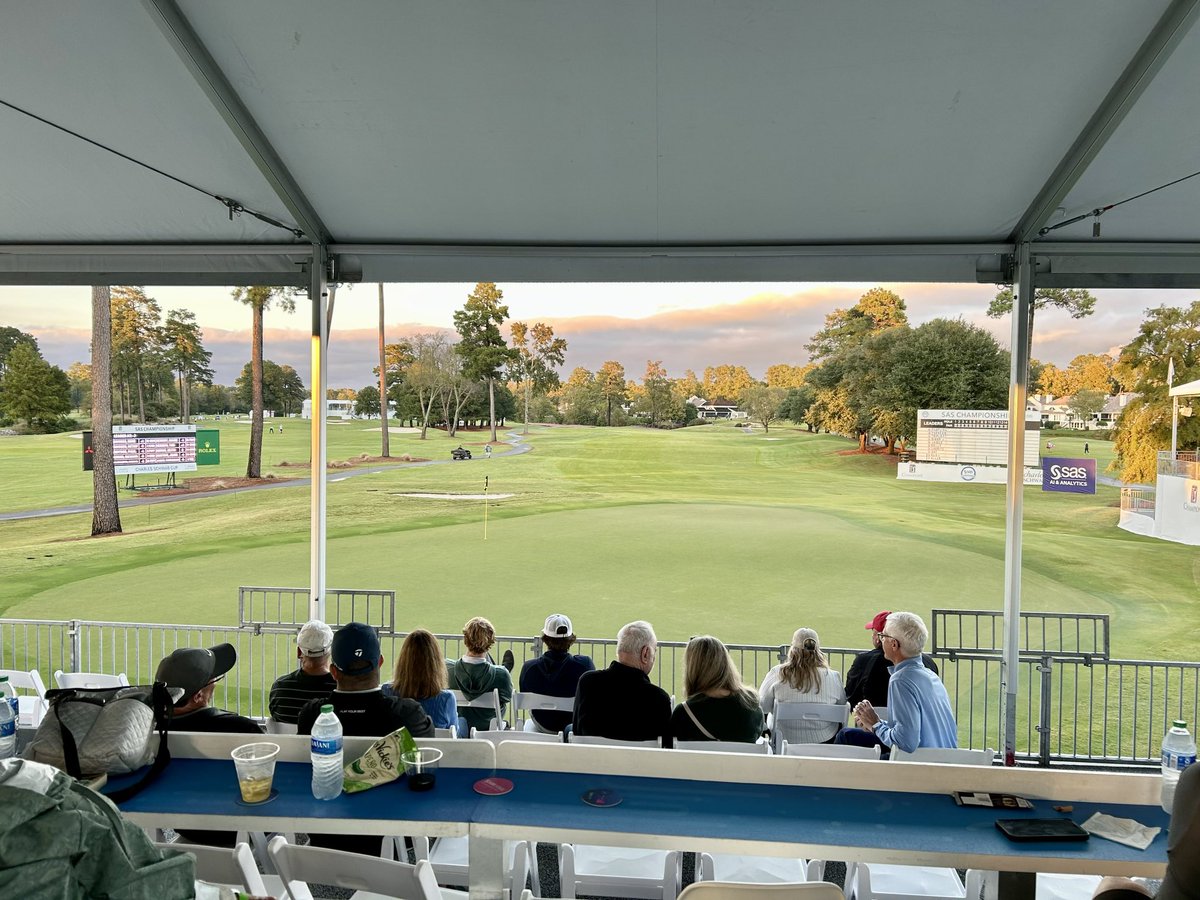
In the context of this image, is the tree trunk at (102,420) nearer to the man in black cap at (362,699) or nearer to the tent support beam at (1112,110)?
the man in black cap at (362,699)

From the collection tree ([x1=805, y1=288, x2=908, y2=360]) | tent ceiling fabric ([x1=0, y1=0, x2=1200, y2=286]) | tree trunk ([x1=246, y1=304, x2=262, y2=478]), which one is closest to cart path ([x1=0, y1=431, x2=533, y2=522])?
tree trunk ([x1=246, y1=304, x2=262, y2=478])

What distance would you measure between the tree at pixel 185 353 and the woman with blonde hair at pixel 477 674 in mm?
19154

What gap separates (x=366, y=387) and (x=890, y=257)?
21045 mm

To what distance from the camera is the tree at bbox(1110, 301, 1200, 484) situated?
59.9 feet

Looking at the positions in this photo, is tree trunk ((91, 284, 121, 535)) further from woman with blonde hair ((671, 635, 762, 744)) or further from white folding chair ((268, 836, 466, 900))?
white folding chair ((268, 836, 466, 900))

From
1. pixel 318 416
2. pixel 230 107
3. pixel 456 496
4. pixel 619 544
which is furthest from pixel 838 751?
pixel 456 496

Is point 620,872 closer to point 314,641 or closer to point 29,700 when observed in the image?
point 314,641

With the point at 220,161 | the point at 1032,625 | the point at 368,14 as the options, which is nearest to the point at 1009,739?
the point at 368,14

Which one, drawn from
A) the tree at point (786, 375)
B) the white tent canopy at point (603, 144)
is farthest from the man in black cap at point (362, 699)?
the tree at point (786, 375)

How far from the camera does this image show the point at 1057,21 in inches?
137

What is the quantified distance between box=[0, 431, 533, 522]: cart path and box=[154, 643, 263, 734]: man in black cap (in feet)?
67.4

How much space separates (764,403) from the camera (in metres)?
25.2

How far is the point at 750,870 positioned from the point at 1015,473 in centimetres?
350

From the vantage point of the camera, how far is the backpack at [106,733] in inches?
94.5
